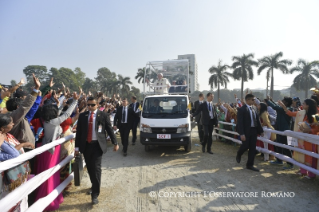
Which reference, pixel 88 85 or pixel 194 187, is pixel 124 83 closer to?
pixel 88 85

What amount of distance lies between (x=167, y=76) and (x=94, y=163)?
28.4 feet

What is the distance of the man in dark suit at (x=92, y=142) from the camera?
3598mm

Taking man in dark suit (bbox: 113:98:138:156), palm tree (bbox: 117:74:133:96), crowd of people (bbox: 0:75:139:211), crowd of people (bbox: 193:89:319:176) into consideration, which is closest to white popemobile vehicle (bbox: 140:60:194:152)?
man in dark suit (bbox: 113:98:138:156)

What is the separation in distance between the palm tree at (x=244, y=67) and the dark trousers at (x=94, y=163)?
40.9 meters

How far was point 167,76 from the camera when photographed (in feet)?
38.1

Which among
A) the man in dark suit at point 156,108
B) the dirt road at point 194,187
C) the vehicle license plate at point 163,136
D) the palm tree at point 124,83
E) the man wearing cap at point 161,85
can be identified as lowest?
the dirt road at point 194,187

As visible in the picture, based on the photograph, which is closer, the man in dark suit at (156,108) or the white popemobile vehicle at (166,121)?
the white popemobile vehicle at (166,121)

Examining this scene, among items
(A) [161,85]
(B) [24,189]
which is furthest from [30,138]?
(A) [161,85]

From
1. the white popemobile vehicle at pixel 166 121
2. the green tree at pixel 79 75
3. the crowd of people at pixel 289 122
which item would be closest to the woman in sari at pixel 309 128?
the crowd of people at pixel 289 122

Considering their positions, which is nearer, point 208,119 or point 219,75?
point 208,119

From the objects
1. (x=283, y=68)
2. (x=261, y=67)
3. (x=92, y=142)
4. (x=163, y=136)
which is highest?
(x=261, y=67)

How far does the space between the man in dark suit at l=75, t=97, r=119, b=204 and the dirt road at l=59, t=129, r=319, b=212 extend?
468 mm

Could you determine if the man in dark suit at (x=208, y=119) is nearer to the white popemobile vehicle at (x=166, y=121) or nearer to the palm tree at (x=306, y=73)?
the white popemobile vehicle at (x=166, y=121)

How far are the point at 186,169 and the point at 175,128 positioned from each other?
1.54m
